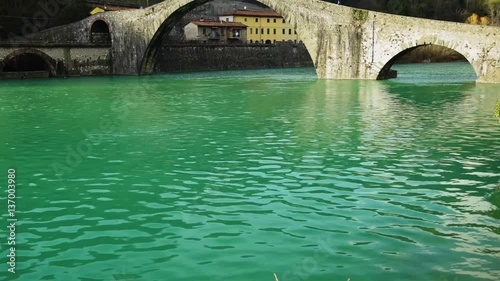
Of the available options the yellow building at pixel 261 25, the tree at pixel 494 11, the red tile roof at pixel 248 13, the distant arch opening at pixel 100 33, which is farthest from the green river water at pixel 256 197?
the yellow building at pixel 261 25

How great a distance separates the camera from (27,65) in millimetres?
45750

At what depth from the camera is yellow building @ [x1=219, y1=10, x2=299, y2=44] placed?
8056 centimetres

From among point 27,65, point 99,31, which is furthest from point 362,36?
point 27,65

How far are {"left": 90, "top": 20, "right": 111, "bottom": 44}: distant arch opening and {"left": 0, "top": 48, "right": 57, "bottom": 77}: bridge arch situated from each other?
4427 mm

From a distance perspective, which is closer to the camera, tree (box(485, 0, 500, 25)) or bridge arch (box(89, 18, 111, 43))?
bridge arch (box(89, 18, 111, 43))

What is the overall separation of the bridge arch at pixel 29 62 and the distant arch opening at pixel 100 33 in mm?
4427

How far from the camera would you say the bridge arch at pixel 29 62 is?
40356 millimetres

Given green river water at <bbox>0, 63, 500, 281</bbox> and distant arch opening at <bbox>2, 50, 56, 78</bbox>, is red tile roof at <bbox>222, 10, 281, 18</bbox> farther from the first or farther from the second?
green river water at <bbox>0, 63, 500, 281</bbox>

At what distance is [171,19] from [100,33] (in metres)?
8.50

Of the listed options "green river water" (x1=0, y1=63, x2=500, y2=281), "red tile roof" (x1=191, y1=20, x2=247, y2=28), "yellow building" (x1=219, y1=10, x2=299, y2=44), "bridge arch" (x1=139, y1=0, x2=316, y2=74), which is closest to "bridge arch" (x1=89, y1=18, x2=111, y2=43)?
"bridge arch" (x1=139, y1=0, x2=316, y2=74)

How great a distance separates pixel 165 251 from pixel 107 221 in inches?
53.2

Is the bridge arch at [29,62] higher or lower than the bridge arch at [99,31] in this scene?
lower

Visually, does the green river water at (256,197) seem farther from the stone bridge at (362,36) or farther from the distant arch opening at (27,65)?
the distant arch opening at (27,65)

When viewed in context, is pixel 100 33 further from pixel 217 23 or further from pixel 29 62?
pixel 217 23
